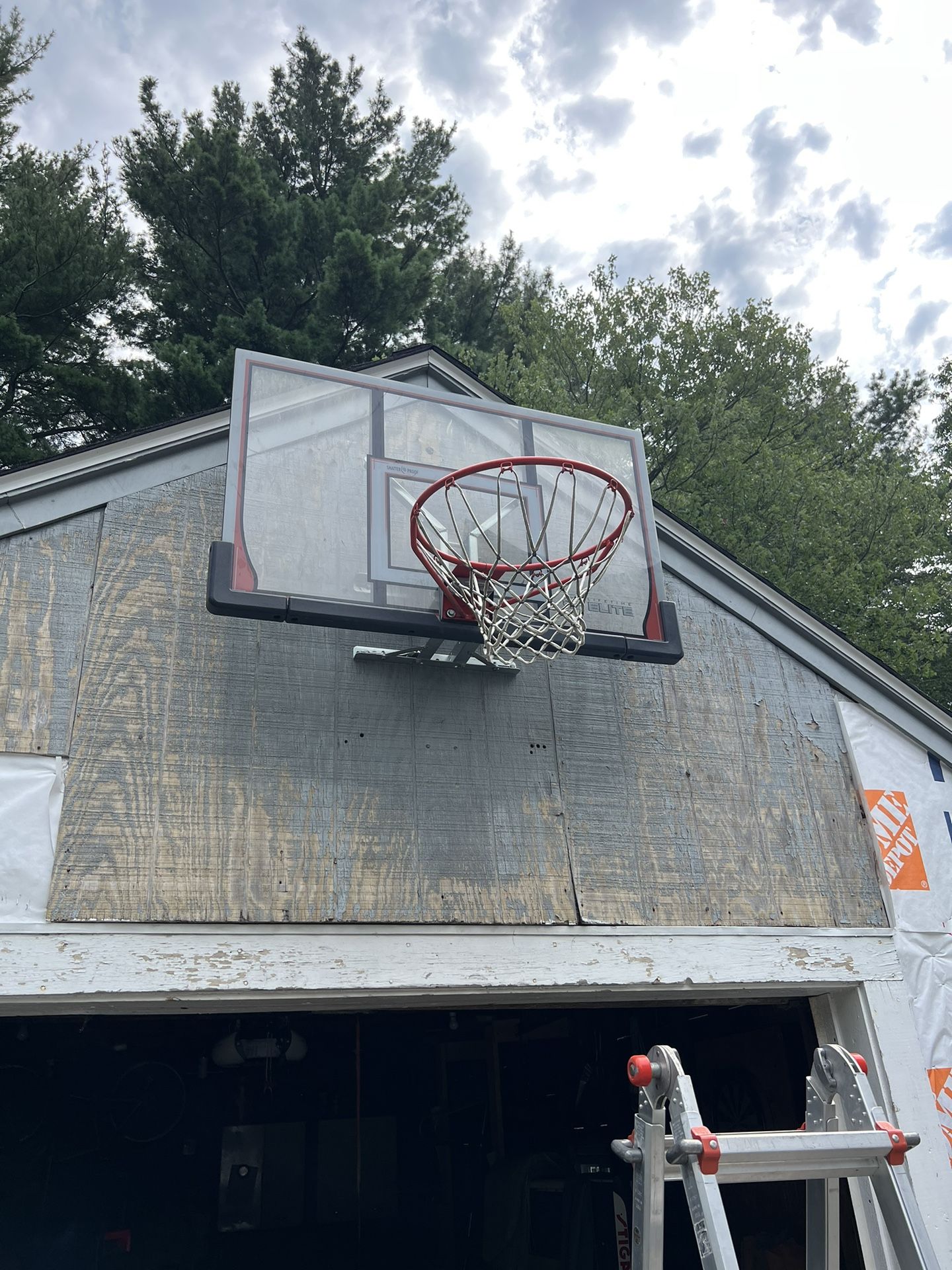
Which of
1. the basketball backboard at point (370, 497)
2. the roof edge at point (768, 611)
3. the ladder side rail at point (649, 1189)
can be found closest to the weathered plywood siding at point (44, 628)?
the basketball backboard at point (370, 497)

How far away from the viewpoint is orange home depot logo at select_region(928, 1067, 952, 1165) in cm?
448

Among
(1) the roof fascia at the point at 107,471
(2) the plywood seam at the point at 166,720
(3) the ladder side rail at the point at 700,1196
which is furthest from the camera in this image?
(1) the roof fascia at the point at 107,471

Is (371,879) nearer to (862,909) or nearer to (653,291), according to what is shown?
(862,909)

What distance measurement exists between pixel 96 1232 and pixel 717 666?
6.12 meters

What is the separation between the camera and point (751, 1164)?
8.61 ft

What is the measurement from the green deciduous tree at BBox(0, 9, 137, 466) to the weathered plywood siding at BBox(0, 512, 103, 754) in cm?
909

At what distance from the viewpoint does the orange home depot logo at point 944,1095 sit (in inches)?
177

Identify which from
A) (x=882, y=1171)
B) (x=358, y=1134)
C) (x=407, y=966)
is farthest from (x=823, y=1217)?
(x=358, y=1134)

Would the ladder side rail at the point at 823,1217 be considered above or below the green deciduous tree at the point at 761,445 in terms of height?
below

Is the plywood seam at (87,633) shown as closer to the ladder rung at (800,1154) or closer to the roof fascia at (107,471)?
the roof fascia at (107,471)

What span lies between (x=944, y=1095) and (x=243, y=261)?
595 inches

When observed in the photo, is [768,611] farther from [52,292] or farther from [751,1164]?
[52,292]

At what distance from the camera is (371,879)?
408 centimetres

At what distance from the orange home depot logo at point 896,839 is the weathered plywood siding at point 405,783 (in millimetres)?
128
